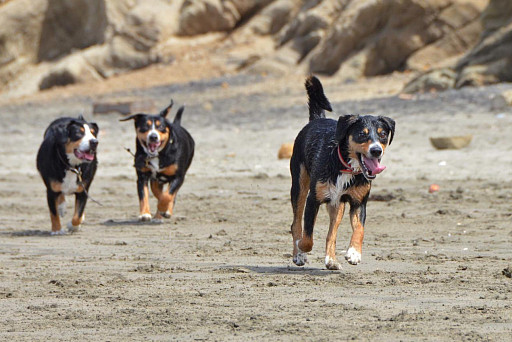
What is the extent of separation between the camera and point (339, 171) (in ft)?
24.8

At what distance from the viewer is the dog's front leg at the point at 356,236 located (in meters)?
7.50

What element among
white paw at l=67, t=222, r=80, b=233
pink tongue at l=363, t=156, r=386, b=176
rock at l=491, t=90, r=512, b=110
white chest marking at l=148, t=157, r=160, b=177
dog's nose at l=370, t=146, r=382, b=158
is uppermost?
dog's nose at l=370, t=146, r=382, b=158

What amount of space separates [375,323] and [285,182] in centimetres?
828

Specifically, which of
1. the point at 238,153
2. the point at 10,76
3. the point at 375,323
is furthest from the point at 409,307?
the point at 10,76

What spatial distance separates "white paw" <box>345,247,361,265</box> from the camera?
750cm

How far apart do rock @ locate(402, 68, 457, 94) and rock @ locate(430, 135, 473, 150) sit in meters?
4.79

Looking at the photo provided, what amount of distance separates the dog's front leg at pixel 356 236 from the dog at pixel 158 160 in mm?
3955

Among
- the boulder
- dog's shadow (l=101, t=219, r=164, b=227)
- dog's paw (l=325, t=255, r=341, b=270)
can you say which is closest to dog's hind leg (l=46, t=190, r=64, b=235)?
dog's shadow (l=101, t=219, r=164, b=227)

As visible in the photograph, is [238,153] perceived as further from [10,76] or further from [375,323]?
[10,76]

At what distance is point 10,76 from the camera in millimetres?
35594

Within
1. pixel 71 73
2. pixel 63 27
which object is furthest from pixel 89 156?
pixel 63 27

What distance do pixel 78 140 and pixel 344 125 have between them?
13.1ft

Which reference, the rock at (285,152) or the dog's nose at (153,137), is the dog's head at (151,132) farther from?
the rock at (285,152)

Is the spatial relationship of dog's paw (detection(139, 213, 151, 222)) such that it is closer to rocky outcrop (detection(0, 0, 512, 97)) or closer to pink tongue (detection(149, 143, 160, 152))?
pink tongue (detection(149, 143, 160, 152))
